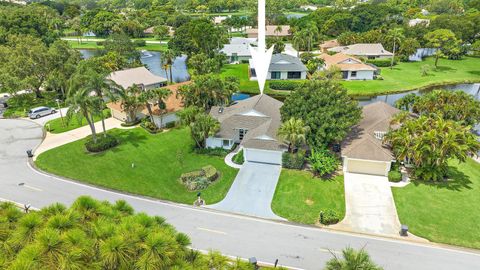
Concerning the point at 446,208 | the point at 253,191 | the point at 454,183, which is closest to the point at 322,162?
the point at 253,191

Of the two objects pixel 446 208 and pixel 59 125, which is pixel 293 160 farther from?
pixel 59 125

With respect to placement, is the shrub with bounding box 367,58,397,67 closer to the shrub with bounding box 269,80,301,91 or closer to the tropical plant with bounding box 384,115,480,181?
the shrub with bounding box 269,80,301,91

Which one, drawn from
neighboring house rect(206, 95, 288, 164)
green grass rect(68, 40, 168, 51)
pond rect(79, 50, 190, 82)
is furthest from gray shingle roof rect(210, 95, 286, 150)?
green grass rect(68, 40, 168, 51)

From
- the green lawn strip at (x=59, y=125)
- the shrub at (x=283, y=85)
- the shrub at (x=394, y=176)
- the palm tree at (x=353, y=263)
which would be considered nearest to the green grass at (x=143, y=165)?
the green lawn strip at (x=59, y=125)

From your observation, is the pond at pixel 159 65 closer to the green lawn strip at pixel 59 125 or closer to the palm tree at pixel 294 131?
the green lawn strip at pixel 59 125

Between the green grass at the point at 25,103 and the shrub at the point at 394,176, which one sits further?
the green grass at the point at 25,103

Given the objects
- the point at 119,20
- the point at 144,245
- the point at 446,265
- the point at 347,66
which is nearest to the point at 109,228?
the point at 144,245

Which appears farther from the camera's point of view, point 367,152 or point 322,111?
point 322,111
